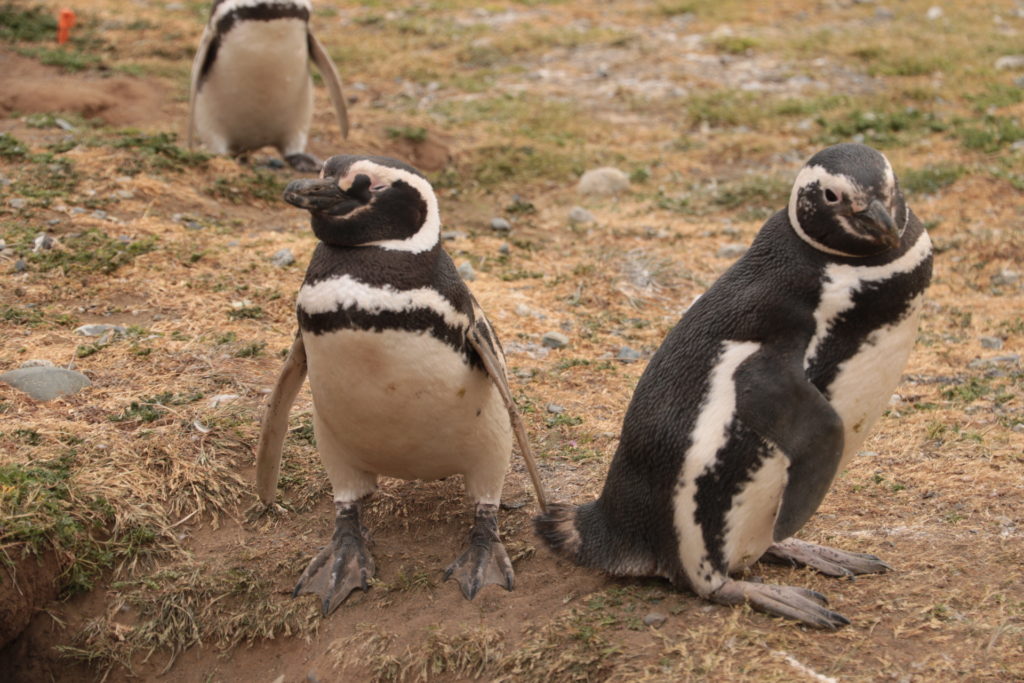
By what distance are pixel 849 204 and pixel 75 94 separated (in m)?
6.68

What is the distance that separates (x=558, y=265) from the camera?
6.11 metres

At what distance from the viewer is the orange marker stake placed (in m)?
9.79

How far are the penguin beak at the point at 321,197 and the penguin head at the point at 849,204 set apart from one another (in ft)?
3.85

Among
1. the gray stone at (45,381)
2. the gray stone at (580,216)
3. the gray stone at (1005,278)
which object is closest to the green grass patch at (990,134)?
the gray stone at (1005,278)

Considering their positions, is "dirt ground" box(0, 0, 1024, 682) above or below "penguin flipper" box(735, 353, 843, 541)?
below

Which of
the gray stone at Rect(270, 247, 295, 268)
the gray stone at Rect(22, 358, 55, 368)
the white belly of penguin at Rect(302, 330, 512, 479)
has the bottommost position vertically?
the gray stone at Rect(270, 247, 295, 268)

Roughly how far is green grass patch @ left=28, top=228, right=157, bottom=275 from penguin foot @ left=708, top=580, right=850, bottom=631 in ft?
11.5

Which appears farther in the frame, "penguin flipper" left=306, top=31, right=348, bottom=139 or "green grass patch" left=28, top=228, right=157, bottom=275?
"penguin flipper" left=306, top=31, right=348, bottom=139

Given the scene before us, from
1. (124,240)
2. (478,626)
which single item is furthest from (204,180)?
(478,626)

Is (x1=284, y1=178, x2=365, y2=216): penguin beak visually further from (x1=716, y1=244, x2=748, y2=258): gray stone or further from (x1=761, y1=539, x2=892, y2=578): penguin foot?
(x1=716, y1=244, x2=748, y2=258): gray stone

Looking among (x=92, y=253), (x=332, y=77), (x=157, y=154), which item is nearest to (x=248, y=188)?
Answer: (x=157, y=154)

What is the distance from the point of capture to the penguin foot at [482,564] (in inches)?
125

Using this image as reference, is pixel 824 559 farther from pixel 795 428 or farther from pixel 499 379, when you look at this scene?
pixel 499 379

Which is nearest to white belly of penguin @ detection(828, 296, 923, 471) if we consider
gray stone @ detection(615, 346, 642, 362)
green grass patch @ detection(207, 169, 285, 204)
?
gray stone @ detection(615, 346, 642, 362)
